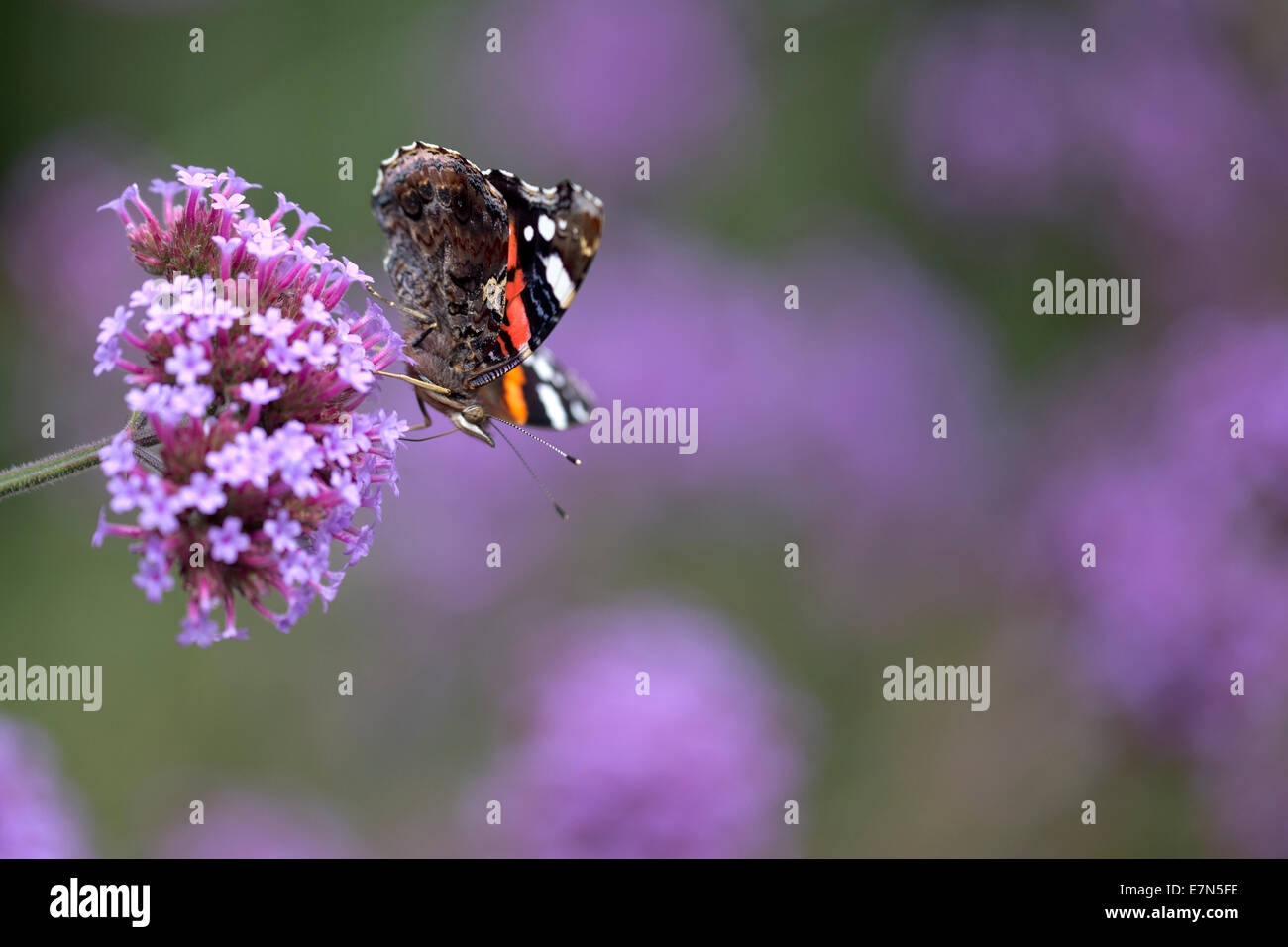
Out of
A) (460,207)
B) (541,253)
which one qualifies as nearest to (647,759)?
(541,253)

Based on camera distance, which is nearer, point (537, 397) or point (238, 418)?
point (238, 418)

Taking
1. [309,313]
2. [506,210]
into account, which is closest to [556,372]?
[506,210]

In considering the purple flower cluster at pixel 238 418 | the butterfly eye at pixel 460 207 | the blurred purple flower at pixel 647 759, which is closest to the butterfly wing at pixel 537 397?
the butterfly eye at pixel 460 207

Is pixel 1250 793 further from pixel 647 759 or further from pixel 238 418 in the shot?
pixel 238 418

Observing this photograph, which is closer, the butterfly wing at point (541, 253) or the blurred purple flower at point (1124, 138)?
the butterfly wing at point (541, 253)

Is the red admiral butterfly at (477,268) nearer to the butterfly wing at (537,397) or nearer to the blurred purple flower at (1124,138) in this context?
the butterfly wing at (537,397)

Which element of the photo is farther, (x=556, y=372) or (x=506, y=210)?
(x=556, y=372)

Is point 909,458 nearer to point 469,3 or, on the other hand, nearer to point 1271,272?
point 1271,272
